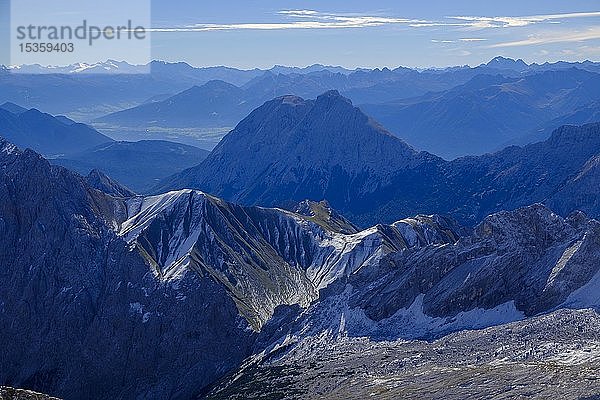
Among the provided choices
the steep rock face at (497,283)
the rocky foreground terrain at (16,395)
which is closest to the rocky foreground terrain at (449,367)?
the steep rock face at (497,283)

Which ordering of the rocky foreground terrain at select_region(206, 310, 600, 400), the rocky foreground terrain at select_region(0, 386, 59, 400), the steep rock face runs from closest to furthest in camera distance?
the rocky foreground terrain at select_region(0, 386, 59, 400) < the rocky foreground terrain at select_region(206, 310, 600, 400) < the steep rock face

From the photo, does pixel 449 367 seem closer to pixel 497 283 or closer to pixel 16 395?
pixel 497 283

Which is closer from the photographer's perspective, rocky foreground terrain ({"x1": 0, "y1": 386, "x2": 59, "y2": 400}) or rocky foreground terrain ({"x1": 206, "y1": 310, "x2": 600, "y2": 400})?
rocky foreground terrain ({"x1": 0, "y1": 386, "x2": 59, "y2": 400})

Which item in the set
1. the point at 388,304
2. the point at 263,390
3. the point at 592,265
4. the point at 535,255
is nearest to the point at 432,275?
the point at 388,304

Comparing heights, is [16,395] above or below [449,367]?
above

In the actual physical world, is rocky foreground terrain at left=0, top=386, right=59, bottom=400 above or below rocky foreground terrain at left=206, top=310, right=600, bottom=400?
above

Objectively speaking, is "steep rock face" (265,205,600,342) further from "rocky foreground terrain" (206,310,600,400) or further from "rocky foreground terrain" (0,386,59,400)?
"rocky foreground terrain" (0,386,59,400)

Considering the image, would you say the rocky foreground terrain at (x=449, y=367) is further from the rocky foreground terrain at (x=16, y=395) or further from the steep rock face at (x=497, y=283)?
the rocky foreground terrain at (x=16, y=395)

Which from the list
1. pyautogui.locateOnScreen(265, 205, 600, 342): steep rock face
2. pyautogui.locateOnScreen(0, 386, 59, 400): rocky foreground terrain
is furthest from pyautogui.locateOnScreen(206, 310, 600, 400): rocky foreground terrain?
pyautogui.locateOnScreen(0, 386, 59, 400): rocky foreground terrain

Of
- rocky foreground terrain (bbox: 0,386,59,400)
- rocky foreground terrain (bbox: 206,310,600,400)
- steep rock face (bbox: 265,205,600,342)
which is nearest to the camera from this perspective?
rocky foreground terrain (bbox: 0,386,59,400)

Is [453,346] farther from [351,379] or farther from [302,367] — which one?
[302,367]

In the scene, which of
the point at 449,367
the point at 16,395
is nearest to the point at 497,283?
the point at 449,367
